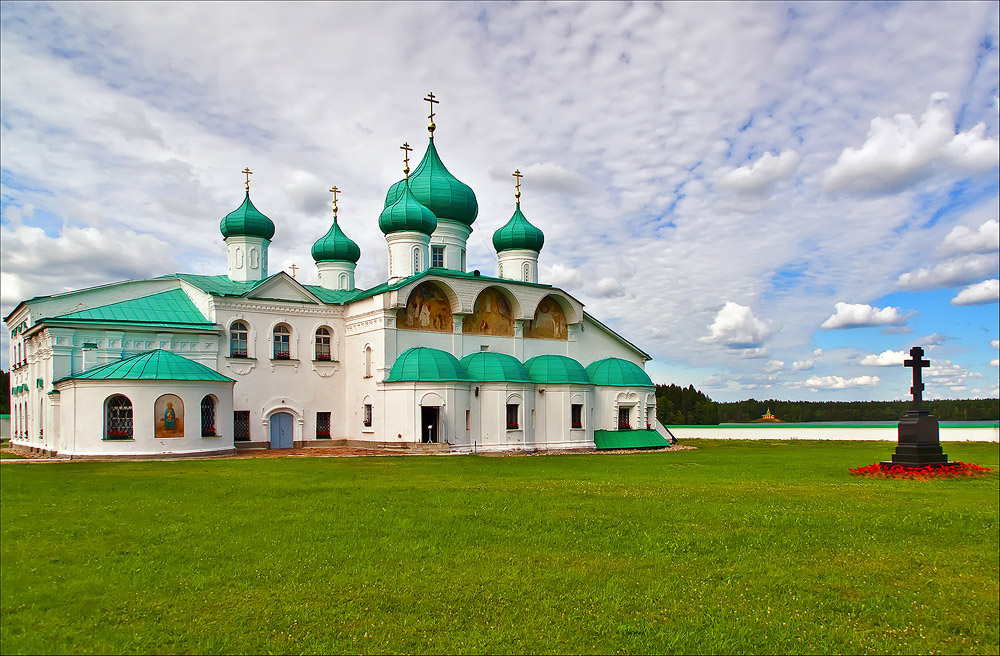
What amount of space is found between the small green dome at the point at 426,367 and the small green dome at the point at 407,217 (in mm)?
5507

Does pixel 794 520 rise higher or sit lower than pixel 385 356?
lower

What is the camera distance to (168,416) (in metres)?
24.6

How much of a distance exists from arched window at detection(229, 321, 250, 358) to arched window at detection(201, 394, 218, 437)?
9.94ft

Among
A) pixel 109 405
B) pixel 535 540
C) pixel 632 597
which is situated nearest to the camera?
Result: pixel 632 597

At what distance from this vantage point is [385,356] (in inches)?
1124

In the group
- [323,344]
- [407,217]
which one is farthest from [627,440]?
[323,344]

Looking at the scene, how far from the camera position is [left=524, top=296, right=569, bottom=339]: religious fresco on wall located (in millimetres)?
33281

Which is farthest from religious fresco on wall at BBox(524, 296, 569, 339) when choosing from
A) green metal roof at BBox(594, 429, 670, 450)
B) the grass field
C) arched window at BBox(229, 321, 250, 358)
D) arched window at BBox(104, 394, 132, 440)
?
the grass field

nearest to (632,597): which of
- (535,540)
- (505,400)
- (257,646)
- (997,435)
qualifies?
(535,540)

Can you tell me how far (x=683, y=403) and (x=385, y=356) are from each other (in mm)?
37755

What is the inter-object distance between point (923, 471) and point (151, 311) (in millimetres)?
24953

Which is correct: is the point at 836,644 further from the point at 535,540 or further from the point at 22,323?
the point at 22,323

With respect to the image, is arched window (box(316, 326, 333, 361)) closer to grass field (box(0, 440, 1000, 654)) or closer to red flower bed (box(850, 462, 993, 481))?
grass field (box(0, 440, 1000, 654))

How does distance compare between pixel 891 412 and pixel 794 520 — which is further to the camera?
pixel 891 412
